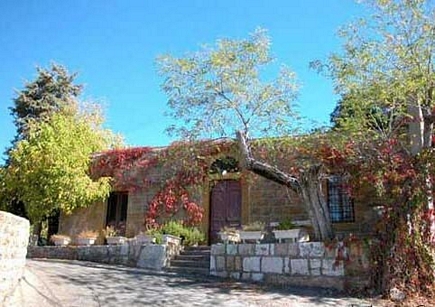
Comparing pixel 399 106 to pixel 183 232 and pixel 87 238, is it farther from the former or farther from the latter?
pixel 87 238

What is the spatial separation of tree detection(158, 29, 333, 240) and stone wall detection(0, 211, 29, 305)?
15.2ft

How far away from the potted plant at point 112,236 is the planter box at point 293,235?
4813 mm

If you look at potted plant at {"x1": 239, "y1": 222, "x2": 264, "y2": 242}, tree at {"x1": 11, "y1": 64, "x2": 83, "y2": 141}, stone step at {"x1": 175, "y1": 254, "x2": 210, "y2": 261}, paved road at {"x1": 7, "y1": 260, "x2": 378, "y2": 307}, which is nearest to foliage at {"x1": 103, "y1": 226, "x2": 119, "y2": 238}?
stone step at {"x1": 175, "y1": 254, "x2": 210, "y2": 261}

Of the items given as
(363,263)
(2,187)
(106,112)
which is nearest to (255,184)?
(363,263)

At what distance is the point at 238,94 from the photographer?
9086 millimetres

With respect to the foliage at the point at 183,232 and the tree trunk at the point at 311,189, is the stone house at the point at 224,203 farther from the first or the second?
the tree trunk at the point at 311,189

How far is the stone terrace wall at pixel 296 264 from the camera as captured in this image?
303 inches

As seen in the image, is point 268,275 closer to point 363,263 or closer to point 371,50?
point 363,263

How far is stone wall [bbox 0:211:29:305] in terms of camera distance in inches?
207

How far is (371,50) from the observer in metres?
7.80

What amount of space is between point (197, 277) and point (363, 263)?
3.33 m

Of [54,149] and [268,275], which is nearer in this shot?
[268,275]

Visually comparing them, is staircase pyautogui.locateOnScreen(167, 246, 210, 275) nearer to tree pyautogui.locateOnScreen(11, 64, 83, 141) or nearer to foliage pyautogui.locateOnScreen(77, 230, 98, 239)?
foliage pyautogui.locateOnScreen(77, 230, 98, 239)

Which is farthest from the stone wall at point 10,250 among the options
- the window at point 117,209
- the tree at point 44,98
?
the tree at point 44,98
